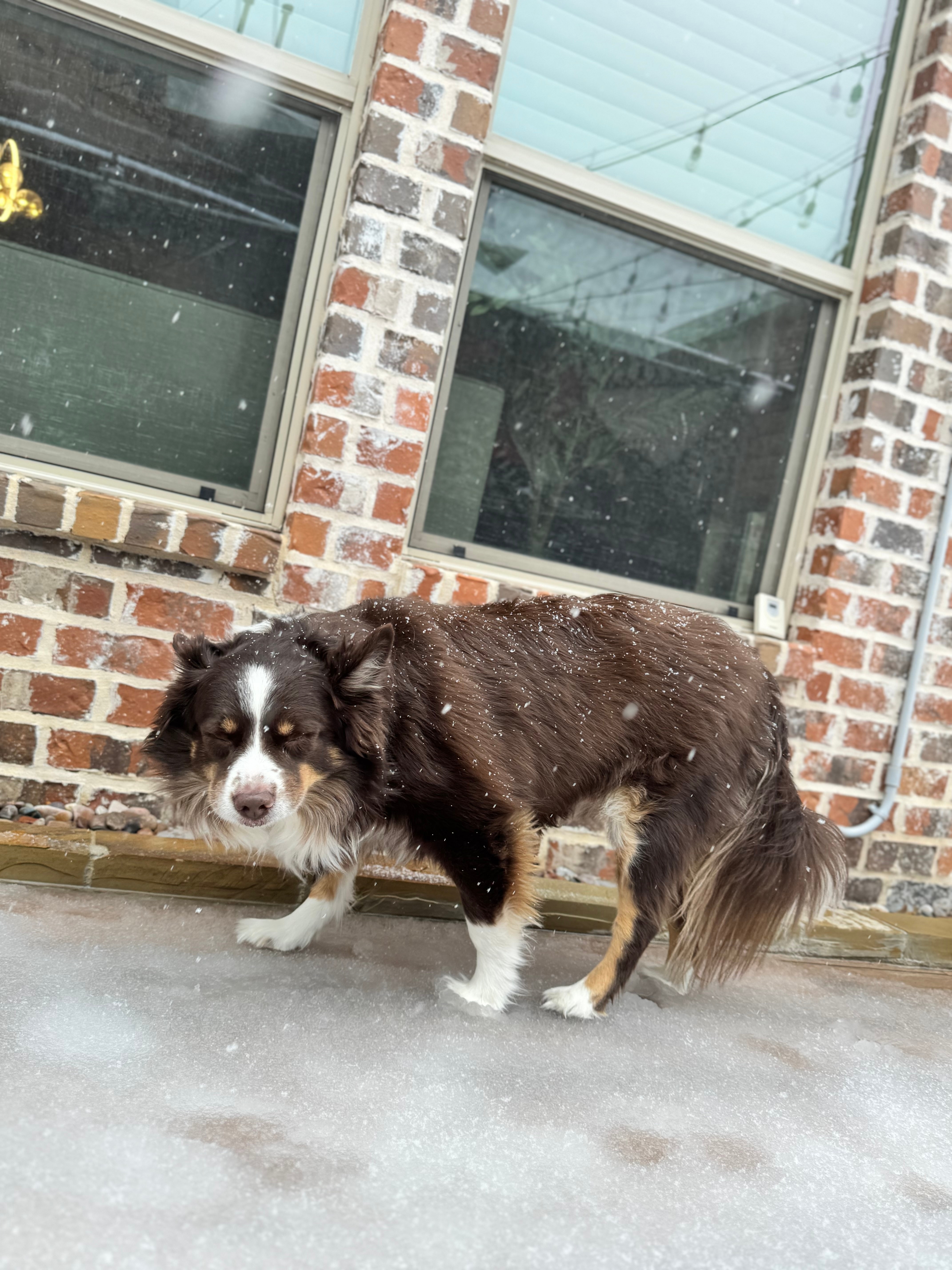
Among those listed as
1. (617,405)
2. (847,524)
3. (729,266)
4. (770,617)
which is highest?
(729,266)

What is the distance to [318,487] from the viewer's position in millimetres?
2879

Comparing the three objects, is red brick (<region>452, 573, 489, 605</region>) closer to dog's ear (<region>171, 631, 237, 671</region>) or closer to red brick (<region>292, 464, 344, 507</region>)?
red brick (<region>292, 464, 344, 507</region>)

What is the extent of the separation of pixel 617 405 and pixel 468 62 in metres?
1.24

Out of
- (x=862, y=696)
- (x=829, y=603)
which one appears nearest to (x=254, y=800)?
(x=829, y=603)

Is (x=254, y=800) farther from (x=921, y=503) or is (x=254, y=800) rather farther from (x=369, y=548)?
(x=921, y=503)

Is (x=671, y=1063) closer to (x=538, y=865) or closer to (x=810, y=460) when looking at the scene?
(x=538, y=865)

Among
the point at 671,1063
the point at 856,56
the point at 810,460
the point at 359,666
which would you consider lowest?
the point at 671,1063

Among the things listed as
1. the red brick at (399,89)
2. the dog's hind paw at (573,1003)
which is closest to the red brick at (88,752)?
the dog's hind paw at (573,1003)

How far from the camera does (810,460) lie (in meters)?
3.60

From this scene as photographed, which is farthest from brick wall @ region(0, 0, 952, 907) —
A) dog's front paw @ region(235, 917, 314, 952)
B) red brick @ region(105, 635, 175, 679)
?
dog's front paw @ region(235, 917, 314, 952)

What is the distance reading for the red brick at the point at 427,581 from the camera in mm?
3029

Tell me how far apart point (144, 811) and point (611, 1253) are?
1.94m

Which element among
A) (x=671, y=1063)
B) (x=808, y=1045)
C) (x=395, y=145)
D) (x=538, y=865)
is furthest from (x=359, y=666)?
(x=395, y=145)

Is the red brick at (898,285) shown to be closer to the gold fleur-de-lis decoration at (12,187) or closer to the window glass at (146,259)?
the window glass at (146,259)
